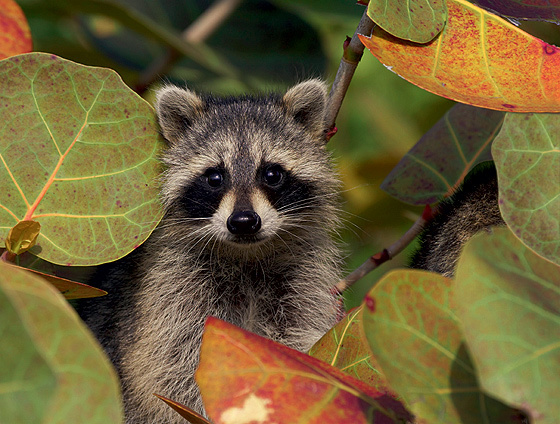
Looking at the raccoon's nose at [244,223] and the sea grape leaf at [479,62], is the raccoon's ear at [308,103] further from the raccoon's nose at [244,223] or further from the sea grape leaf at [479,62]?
the sea grape leaf at [479,62]

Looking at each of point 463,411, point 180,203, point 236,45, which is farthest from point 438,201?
point 236,45

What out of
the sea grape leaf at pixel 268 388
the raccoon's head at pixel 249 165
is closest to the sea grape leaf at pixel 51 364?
the sea grape leaf at pixel 268 388

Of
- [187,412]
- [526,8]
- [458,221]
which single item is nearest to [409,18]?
[526,8]

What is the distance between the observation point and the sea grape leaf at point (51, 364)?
0.74 meters

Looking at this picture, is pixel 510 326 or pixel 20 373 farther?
pixel 510 326

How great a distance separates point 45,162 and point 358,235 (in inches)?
53.5

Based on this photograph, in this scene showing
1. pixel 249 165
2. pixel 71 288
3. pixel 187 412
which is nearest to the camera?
pixel 187 412

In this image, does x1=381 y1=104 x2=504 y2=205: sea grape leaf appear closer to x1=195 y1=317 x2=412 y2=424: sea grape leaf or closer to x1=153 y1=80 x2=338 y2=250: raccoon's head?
x1=153 y1=80 x2=338 y2=250: raccoon's head

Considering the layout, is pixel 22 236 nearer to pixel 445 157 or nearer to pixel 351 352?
pixel 351 352

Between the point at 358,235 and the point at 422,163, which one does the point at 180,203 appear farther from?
the point at 422,163

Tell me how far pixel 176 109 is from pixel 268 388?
5.35 ft

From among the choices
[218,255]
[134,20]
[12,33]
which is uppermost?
[12,33]

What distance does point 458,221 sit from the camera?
6.08 ft

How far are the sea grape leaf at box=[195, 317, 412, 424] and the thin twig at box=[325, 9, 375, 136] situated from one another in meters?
0.82
